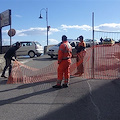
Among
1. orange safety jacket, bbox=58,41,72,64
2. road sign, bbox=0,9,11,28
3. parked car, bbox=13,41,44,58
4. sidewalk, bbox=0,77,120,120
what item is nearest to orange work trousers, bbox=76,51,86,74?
sidewalk, bbox=0,77,120,120

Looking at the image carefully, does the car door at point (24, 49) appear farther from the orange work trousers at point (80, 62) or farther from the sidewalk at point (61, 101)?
the sidewalk at point (61, 101)

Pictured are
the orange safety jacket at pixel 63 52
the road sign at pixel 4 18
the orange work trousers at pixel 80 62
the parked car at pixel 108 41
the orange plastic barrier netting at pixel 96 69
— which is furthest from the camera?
the road sign at pixel 4 18

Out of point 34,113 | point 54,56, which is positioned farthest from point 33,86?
point 54,56

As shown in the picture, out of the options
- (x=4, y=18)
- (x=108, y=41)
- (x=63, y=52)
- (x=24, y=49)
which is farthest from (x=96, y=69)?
(x=4, y=18)

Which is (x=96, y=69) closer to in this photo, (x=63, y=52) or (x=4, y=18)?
(x=63, y=52)

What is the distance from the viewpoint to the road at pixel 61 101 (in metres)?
4.54

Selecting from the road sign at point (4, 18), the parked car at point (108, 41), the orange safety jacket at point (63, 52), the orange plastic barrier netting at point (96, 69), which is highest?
the road sign at point (4, 18)

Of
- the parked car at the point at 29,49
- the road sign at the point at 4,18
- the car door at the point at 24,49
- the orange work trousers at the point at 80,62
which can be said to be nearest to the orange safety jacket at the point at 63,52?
the orange work trousers at the point at 80,62

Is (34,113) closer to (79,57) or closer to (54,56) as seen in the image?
(79,57)

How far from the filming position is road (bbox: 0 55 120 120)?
14.9 ft

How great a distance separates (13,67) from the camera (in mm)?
8953

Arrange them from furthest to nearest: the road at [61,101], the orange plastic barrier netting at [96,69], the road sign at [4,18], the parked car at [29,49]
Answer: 1. the road sign at [4,18]
2. the parked car at [29,49]
3. the orange plastic barrier netting at [96,69]
4. the road at [61,101]

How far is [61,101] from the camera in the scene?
5.55 m

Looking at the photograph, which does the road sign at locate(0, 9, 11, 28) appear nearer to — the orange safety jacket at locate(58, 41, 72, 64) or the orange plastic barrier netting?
the orange plastic barrier netting
